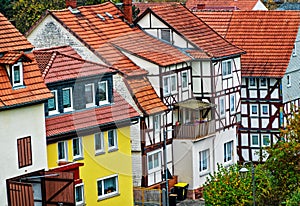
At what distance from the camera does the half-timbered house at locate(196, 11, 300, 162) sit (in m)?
66.3

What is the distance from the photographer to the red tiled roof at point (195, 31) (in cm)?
6009

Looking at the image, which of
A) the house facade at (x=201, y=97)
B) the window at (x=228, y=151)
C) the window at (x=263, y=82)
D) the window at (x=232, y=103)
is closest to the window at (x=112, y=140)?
the house facade at (x=201, y=97)

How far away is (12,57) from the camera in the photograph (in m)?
45.8

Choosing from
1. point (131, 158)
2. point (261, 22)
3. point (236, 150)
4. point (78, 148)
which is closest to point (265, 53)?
point (261, 22)

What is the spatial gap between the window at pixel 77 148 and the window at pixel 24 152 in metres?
3.85

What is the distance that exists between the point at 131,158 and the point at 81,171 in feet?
15.3

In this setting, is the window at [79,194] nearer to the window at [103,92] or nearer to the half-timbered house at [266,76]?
the window at [103,92]

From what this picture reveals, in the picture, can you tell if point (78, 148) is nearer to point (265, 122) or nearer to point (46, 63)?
point (46, 63)

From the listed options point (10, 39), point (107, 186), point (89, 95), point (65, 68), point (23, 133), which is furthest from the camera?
point (107, 186)

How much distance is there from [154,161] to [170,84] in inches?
160

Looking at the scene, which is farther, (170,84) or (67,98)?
(170,84)

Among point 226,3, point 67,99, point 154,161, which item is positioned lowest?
point 154,161

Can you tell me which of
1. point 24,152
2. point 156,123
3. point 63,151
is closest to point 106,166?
point 63,151

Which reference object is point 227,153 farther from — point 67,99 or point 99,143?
point 67,99
